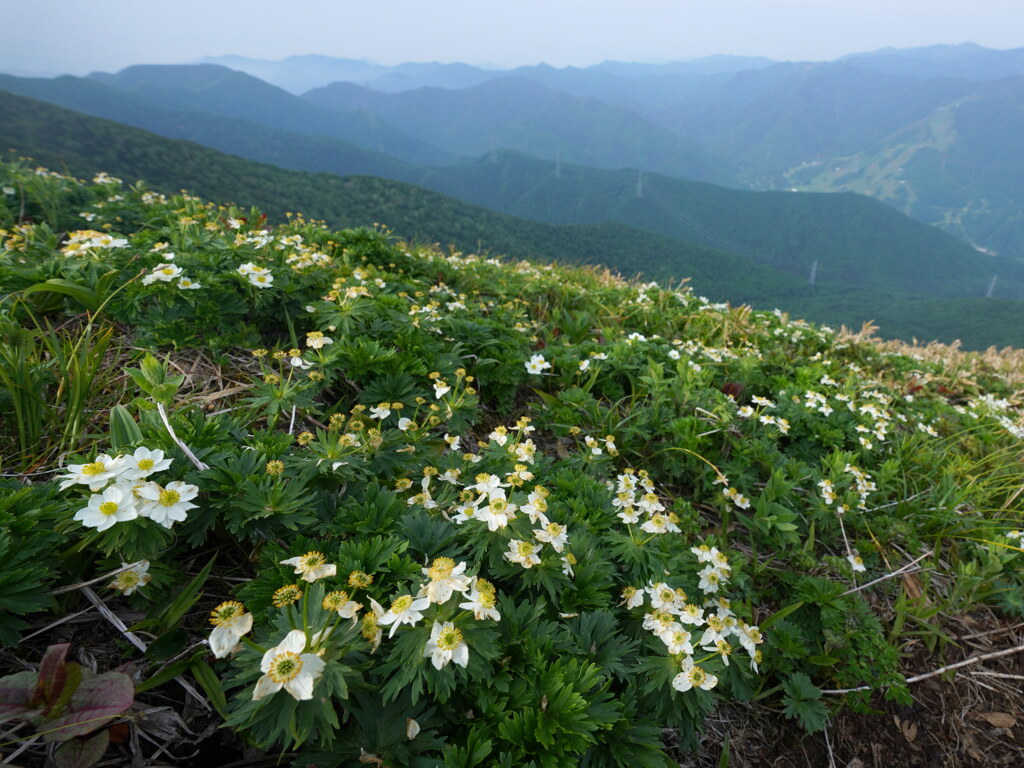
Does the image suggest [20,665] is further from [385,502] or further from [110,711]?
[385,502]

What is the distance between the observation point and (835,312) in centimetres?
10925

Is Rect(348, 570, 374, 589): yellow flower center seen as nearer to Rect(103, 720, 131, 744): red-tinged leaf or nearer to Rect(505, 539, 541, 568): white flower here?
Rect(505, 539, 541, 568): white flower

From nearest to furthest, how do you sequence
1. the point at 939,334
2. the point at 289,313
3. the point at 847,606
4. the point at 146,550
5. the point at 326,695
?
the point at 326,695 < the point at 146,550 < the point at 847,606 < the point at 289,313 < the point at 939,334

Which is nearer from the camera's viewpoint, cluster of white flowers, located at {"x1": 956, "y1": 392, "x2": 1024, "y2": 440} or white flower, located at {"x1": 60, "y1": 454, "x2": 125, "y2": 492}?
white flower, located at {"x1": 60, "y1": 454, "x2": 125, "y2": 492}

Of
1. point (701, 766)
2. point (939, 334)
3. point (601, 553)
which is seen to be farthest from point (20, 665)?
point (939, 334)

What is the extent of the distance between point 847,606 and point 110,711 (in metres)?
2.98

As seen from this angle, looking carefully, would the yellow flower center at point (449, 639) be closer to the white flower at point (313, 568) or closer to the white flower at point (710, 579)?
the white flower at point (313, 568)

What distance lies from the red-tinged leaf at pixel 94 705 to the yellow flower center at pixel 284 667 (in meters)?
0.41

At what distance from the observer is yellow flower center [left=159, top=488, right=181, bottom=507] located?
1.44 metres

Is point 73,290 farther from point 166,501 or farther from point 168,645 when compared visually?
point 168,645

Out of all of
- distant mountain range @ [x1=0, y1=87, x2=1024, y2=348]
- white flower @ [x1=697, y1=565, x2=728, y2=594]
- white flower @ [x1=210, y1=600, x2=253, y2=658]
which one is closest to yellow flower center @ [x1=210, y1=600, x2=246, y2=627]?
white flower @ [x1=210, y1=600, x2=253, y2=658]

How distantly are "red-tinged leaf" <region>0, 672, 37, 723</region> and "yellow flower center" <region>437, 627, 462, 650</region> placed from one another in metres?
1.01

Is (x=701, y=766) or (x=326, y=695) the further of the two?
(x=701, y=766)

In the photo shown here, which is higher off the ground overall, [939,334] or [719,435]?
[719,435]
